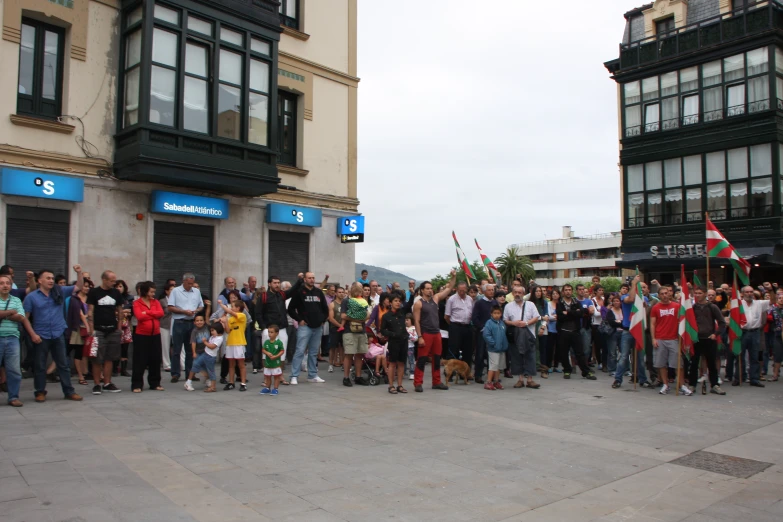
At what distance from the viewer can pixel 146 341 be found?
33.9 ft


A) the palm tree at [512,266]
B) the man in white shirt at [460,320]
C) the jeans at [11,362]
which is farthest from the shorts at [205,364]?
the palm tree at [512,266]

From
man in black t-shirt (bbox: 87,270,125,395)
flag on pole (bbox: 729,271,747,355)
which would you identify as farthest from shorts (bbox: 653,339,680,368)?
man in black t-shirt (bbox: 87,270,125,395)

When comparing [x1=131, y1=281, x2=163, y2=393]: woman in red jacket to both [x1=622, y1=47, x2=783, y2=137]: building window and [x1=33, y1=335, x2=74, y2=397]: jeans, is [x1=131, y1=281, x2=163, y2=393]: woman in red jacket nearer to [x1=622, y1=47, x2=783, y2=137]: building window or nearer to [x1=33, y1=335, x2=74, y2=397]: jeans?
[x1=33, y1=335, x2=74, y2=397]: jeans

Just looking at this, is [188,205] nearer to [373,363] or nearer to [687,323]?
[373,363]

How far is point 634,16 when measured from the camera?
3164 cm

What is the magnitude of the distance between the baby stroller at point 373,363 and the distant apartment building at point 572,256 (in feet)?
281

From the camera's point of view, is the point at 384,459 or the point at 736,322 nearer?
the point at 384,459

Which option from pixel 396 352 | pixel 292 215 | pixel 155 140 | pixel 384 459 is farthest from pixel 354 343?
pixel 292 215

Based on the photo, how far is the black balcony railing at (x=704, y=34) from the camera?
2578 cm

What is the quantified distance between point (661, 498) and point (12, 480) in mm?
5510

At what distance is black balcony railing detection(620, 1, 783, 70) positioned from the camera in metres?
25.8

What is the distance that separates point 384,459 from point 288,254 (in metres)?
11.9

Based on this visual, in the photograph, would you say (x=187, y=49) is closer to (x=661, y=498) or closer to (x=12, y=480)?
(x=12, y=480)

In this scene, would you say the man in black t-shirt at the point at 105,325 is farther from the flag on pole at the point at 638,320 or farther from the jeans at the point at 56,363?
the flag on pole at the point at 638,320
